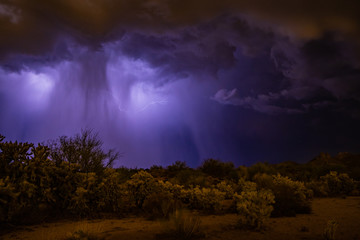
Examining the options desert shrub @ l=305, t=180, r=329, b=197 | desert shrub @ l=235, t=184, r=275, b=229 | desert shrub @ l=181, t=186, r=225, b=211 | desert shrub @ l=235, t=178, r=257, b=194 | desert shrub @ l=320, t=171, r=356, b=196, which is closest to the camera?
desert shrub @ l=235, t=184, r=275, b=229

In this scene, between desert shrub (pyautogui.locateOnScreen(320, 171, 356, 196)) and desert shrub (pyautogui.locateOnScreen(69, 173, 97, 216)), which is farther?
desert shrub (pyautogui.locateOnScreen(320, 171, 356, 196))

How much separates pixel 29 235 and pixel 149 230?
3587 millimetres

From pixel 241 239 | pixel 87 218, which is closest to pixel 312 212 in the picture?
pixel 241 239

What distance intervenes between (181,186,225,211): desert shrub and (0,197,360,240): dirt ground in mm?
927

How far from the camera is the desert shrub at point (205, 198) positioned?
10820 millimetres

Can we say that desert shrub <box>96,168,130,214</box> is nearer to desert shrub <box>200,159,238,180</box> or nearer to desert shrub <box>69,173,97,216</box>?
desert shrub <box>69,173,97,216</box>

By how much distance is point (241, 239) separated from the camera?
6.62m

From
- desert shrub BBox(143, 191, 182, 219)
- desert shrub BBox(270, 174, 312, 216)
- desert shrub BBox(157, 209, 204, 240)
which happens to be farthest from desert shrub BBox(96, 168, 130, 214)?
desert shrub BBox(270, 174, 312, 216)

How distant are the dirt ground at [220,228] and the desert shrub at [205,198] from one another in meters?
0.93

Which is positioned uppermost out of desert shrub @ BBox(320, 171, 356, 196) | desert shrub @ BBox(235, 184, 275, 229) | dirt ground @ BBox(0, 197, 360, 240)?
desert shrub @ BBox(320, 171, 356, 196)

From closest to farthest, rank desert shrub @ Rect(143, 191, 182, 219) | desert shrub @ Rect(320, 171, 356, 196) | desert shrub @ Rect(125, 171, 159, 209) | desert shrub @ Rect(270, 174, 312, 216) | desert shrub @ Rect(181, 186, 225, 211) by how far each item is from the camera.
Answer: desert shrub @ Rect(143, 191, 182, 219)
desert shrub @ Rect(270, 174, 312, 216)
desert shrub @ Rect(181, 186, 225, 211)
desert shrub @ Rect(125, 171, 159, 209)
desert shrub @ Rect(320, 171, 356, 196)

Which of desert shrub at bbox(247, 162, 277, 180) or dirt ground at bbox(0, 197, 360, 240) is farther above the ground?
desert shrub at bbox(247, 162, 277, 180)

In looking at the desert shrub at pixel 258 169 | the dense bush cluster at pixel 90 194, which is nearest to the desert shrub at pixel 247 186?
the dense bush cluster at pixel 90 194

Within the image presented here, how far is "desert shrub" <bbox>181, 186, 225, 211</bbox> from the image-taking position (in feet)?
35.5
